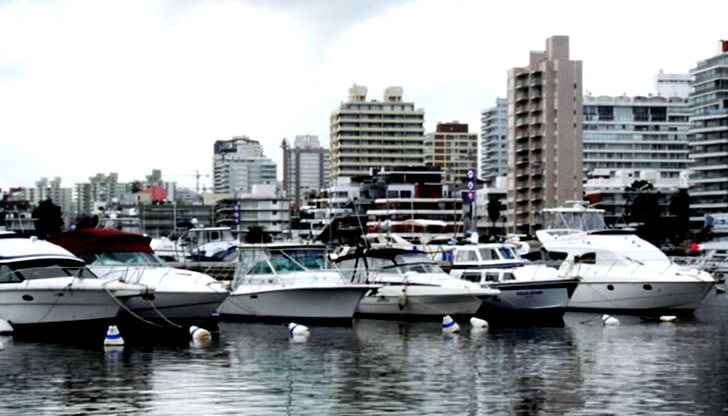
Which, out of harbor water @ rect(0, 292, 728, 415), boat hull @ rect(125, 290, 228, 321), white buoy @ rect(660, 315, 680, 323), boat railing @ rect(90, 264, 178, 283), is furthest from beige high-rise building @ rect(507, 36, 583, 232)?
boat hull @ rect(125, 290, 228, 321)

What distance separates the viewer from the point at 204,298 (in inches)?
1464

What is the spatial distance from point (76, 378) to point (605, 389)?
12442 mm

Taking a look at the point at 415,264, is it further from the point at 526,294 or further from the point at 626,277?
the point at 626,277

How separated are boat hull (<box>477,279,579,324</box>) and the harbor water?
169 inches

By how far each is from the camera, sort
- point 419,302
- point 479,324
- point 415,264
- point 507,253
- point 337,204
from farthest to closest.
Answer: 1. point 337,204
2. point 507,253
3. point 415,264
4. point 419,302
5. point 479,324

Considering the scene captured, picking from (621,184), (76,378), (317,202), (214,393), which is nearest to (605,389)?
(214,393)

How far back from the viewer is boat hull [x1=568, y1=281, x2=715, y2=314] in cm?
4788

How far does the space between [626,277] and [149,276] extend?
2140 centimetres

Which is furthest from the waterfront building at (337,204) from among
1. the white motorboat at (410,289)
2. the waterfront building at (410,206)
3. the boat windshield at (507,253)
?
the white motorboat at (410,289)

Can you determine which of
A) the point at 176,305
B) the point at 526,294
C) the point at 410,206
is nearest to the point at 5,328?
the point at 176,305

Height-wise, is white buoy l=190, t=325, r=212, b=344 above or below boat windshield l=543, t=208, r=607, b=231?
below

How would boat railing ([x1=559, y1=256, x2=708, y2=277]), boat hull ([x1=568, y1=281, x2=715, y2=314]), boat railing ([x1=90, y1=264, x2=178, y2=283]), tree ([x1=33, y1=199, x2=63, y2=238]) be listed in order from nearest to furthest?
boat railing ([x1=90, y1=264, x2=178, y2=283])
boat hull ([x1=568, y1=281, x2=715, y2=314])
boat railing ([x1=559, y1=256, x2=708, y2=277])
tree ([x1=33, y1=199, x2=63, y2=238])

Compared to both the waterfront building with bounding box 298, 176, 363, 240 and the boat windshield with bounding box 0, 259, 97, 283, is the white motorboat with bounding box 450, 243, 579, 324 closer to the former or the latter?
the boat windshield with bounding box 0, 259, 97, 283

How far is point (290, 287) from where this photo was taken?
40.0 metres
